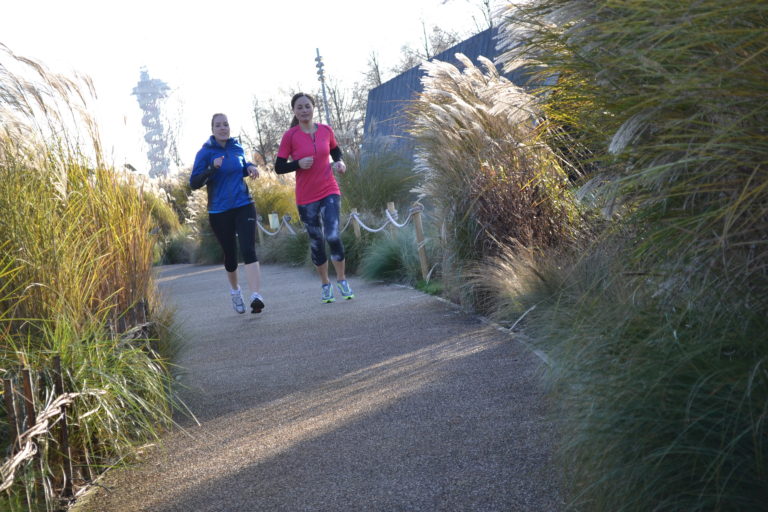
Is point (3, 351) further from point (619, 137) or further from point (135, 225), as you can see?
point (619, 137)

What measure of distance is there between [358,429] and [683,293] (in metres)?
1.84

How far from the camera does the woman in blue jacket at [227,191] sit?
8.02 m

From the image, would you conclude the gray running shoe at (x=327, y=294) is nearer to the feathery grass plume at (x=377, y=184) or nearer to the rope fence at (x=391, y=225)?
the rope fence at (x=391, y=225)

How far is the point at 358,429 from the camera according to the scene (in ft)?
12.7

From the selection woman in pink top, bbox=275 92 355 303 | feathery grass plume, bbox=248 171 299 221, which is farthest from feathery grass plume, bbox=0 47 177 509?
feathery grass plume, bbox=248 171 299 221

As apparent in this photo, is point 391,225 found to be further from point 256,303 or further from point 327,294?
point 256,303

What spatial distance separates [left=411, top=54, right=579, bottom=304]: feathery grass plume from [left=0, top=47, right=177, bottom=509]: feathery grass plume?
2752mm

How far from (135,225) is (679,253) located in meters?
3.15

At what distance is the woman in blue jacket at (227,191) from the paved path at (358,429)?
1.55 metres

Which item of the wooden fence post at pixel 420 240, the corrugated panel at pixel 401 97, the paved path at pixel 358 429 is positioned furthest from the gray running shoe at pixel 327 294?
the paved path at pixel 358 429

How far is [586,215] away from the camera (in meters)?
5.78

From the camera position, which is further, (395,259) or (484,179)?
(395,259)

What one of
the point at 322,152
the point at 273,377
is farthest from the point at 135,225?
the point at 322,152

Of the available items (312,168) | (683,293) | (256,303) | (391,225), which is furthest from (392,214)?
(683,293)
